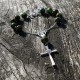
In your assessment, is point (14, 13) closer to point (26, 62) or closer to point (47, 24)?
point (47, 24)

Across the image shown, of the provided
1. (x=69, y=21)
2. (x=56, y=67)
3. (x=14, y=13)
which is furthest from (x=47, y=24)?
(x=56, y=67)

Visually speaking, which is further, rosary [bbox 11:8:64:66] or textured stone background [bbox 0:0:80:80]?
rosary [bbox 11:8:64:66]

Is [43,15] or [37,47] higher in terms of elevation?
[43,15]

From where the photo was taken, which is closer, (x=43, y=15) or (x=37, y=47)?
(x=37, y=47)

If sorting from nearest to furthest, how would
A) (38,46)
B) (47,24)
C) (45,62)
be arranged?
1. (45,62)
2. (38,46)
3. (47,24)

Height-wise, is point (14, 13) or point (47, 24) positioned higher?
point (14, 13)

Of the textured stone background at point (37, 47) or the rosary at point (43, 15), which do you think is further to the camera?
the rosary at point (43, 15)

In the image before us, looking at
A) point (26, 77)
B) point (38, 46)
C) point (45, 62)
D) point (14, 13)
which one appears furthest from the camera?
point (14, 13)

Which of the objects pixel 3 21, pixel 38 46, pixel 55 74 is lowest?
pixel 55 74
